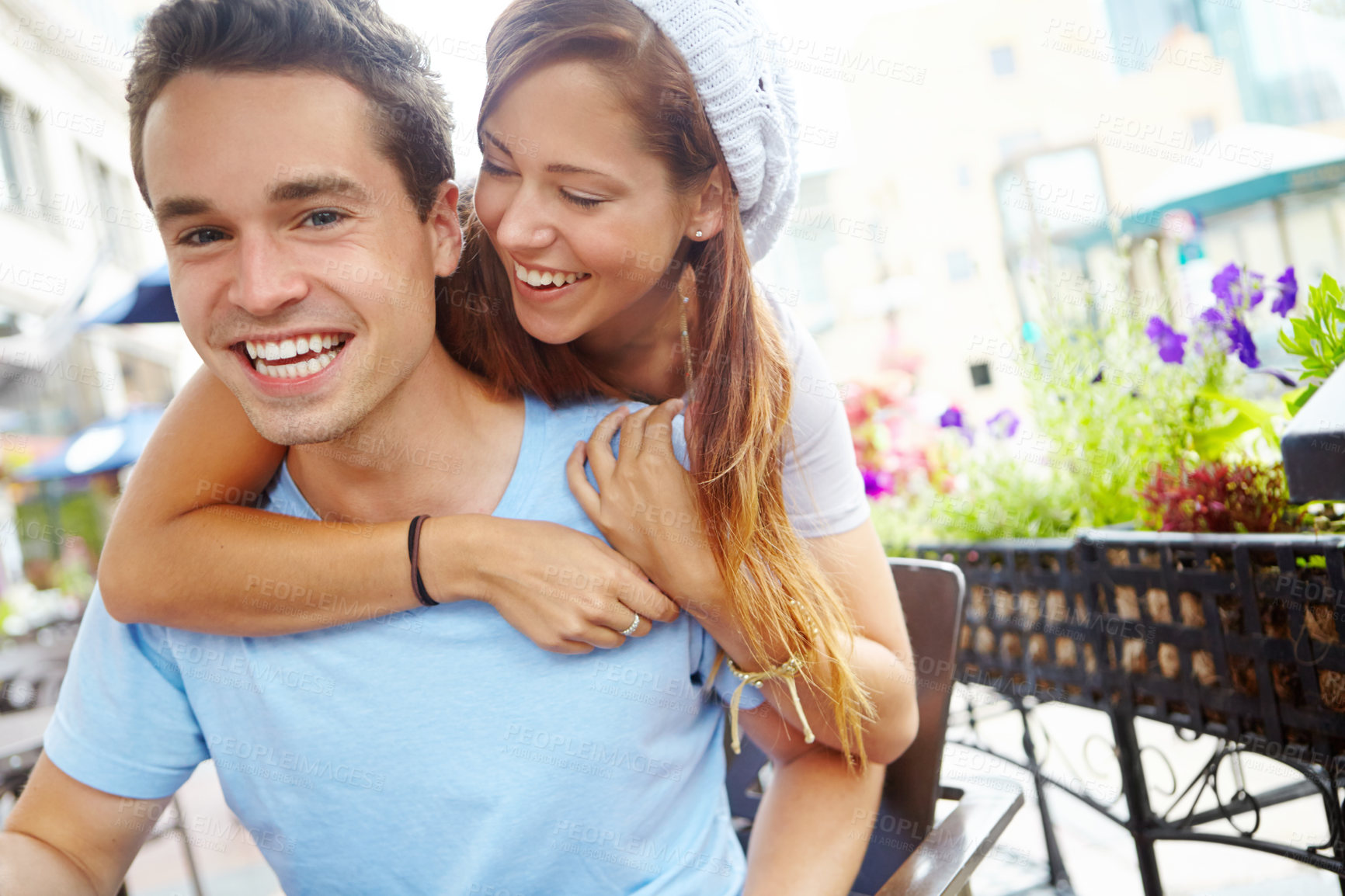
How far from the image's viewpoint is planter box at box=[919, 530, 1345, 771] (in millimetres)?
1521

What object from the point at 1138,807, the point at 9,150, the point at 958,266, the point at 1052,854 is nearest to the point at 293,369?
the point at 1138,807

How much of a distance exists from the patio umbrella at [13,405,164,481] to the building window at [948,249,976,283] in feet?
66.8

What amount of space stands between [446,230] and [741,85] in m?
0.49

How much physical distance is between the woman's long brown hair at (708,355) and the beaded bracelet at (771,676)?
17 millimetres

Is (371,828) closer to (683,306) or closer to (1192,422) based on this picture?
(683,306)

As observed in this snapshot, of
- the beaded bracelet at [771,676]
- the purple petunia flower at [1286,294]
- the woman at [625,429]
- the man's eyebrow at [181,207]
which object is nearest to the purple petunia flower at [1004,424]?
the purple petunia flower at [1286,294]

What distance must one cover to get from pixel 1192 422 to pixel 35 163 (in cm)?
1324

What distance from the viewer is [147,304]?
14.3 feet

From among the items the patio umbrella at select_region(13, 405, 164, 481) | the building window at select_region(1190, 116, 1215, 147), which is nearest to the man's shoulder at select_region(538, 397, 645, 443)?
the patio umbrella at select_region(13, 405, 164, 481)

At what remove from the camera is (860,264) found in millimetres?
25422

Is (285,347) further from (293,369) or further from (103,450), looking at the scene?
(103,450)

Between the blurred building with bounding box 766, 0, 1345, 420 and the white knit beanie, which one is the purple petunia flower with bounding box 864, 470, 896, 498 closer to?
the white knit beanie

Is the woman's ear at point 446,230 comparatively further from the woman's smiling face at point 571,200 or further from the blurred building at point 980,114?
the blurred building at point 980,114

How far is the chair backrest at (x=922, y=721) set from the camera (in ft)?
5.00
